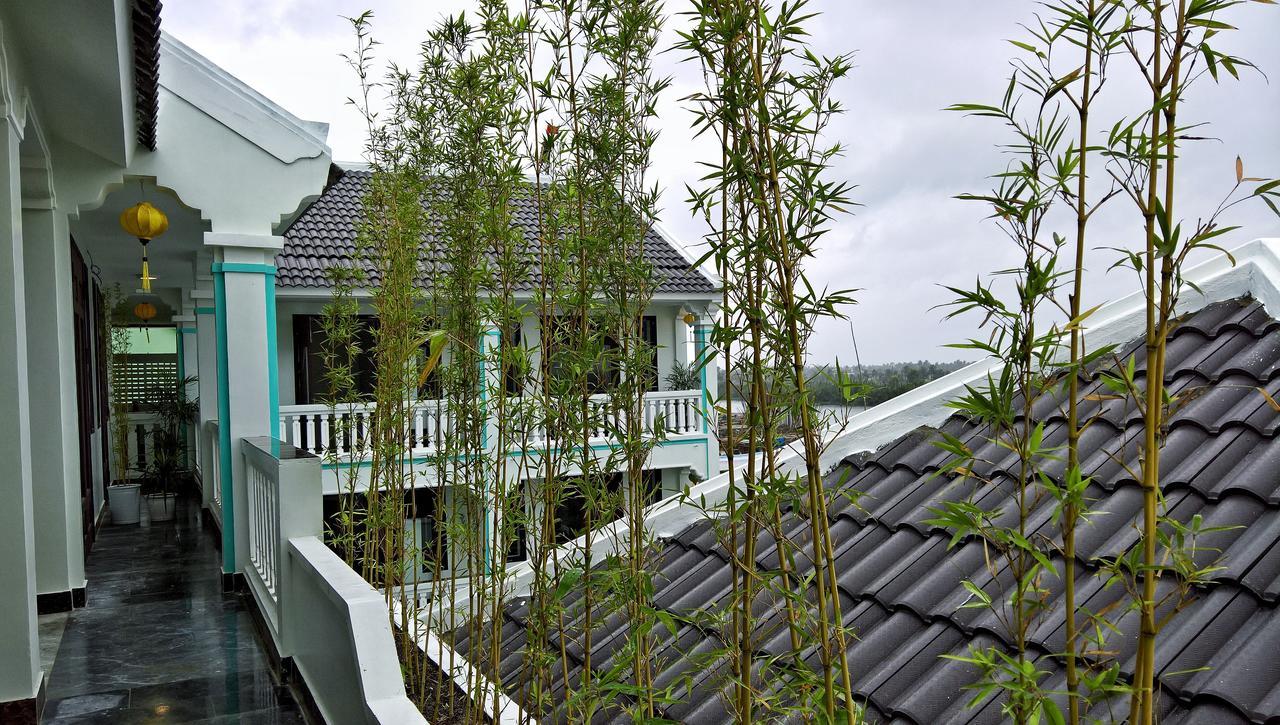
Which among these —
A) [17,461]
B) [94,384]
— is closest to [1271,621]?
[17,461]

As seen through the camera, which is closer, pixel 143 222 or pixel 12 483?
pixel 12 483

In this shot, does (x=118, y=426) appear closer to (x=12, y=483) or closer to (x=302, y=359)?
(x=302, y=359)

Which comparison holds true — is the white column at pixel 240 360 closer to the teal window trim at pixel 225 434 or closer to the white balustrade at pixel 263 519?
the teal window trim at pixel 225 434

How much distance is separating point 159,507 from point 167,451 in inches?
32.7

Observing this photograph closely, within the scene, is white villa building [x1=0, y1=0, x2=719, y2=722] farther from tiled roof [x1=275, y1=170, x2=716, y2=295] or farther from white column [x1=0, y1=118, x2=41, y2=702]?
tiled roof [x1=275, y1=170, x2=716, y2=295]

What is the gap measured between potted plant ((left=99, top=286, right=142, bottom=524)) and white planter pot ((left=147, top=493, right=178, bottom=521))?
22cm

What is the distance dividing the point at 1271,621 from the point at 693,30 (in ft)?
4.67

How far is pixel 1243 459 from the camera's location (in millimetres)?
2047

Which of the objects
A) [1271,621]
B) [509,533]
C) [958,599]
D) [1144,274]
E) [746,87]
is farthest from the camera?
[509,533]

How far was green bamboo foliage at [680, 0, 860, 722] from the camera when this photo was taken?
126 centimetres

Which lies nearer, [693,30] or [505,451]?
[693,30]

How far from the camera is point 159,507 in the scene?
9.09m

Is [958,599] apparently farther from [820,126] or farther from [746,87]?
[746,87]

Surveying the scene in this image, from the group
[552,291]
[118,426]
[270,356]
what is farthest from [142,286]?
Result: [118,426]
